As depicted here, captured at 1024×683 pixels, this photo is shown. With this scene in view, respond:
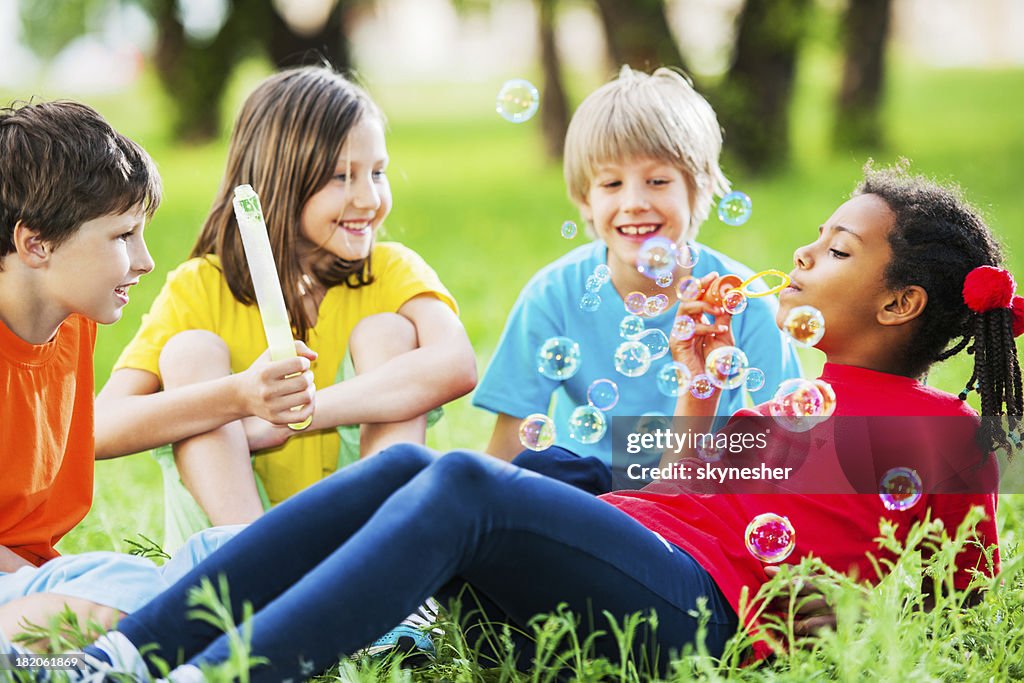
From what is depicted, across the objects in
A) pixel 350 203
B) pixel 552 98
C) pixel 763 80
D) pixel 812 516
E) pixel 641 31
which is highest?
pixel 641 31

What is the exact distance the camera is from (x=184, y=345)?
261 centimetres

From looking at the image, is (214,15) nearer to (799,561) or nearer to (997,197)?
(997,197)

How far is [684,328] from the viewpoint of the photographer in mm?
2477

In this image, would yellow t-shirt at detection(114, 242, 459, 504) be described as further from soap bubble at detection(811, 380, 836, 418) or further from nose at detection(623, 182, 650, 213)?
soap bubble at detection(811, 380, 836, 418)

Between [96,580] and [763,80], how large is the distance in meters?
9.40

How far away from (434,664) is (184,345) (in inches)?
37.2

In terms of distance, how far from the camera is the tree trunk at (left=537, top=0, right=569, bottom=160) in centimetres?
1311

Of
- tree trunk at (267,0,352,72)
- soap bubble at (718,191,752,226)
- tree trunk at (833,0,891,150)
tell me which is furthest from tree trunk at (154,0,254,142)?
soap bubble at (718,191,752,226)

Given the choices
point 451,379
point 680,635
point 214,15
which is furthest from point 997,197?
point 214,15

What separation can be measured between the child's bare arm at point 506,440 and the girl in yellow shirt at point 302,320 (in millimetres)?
180

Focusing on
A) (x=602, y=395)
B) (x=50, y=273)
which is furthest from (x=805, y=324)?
(x=50, y=273)

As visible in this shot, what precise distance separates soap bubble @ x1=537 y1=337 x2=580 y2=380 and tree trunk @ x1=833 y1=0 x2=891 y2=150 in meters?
9.99

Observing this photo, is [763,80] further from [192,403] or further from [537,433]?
[192,403]

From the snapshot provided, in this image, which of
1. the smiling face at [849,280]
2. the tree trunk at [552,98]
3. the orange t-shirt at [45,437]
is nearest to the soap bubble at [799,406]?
the smiling face at [849,280]
